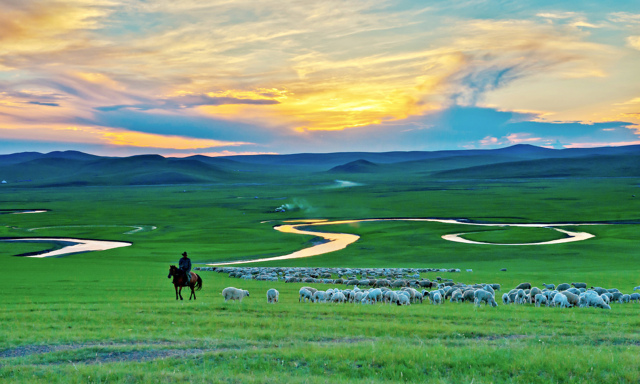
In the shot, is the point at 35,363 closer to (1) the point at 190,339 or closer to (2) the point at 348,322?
(1) the point at 190,339

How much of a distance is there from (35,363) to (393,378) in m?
8.16

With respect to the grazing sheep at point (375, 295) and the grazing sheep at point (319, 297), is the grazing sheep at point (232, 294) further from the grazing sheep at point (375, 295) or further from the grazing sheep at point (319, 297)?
the grazing sheep at point (375, 295)

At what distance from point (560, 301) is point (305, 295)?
10767 mm

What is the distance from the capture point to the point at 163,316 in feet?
Result: 59.9

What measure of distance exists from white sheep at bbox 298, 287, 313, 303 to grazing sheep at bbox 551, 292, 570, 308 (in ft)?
33.8

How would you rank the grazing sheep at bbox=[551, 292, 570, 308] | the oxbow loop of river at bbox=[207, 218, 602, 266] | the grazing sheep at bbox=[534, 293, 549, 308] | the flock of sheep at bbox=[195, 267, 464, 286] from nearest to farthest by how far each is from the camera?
the grazing sheep at bbox=[551, 292, 570, 308], the grazing sheep at bbox=[534, 293, 549, 308], the flock of sheep at bbox=[195, 267, 464, 286], the oxbow loop of river at bbox=[207, 218, 602, 266]

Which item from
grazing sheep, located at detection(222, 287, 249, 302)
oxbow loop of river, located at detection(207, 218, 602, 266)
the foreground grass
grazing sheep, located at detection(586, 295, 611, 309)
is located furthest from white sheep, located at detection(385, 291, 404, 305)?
oxbow loop of river, located at detection(207, 218, 602, 266)

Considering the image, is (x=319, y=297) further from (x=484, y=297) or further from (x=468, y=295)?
(x=484, y=297)

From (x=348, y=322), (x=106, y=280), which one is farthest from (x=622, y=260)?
(x=106, y=280)

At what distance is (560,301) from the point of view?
851 inches

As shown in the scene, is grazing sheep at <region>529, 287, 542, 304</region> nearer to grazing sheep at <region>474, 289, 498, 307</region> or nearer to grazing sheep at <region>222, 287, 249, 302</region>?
grazing sheep at <region>474, 289, 498, 307</region>

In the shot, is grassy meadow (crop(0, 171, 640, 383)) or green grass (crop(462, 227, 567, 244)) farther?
green grass (crop(462, 227, 567, 244))

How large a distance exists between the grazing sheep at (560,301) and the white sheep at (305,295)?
33.8 ft

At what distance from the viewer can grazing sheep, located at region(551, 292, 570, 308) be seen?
21.5 meters
